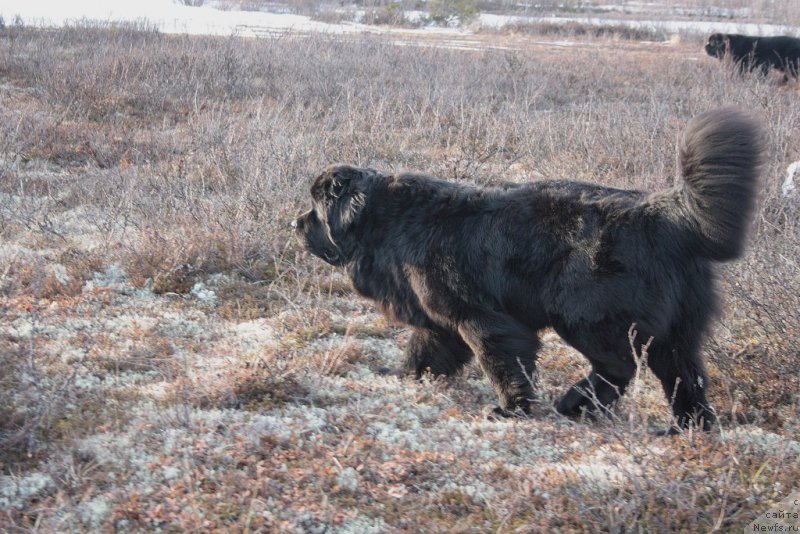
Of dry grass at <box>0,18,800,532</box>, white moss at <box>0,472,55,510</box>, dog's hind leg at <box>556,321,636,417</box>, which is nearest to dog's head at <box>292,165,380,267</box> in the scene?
dry grass at <box>0,18,800,532</box>

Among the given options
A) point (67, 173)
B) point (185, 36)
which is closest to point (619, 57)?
point (185, 36)

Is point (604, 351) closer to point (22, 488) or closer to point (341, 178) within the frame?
point (341, 178)

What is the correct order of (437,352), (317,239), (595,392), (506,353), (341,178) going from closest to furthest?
(506,353)
(595,392)
(437,352)
(341,178)
(317,239)

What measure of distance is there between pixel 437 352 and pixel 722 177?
6.47 feet

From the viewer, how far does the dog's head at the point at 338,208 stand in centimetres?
479

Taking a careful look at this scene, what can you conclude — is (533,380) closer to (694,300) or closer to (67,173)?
(694,300)

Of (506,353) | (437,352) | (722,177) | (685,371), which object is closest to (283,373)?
(437,352)

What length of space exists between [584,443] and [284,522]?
1.64 m

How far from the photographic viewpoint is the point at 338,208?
15.9 ft

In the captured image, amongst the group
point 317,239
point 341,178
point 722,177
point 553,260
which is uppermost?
point 722,177

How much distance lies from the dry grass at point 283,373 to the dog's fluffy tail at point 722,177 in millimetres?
867

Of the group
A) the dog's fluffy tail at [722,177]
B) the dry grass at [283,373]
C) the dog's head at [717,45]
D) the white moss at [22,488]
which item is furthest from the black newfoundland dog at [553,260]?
the dog's head at [717,45]

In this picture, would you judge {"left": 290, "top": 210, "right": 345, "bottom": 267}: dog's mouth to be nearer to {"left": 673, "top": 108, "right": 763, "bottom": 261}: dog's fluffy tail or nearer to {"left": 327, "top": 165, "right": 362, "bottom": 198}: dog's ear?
{"left": 327, "top": 165, "right": 362, "bottom": 198}: dog's ear

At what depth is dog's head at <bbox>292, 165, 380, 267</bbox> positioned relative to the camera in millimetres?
4785
